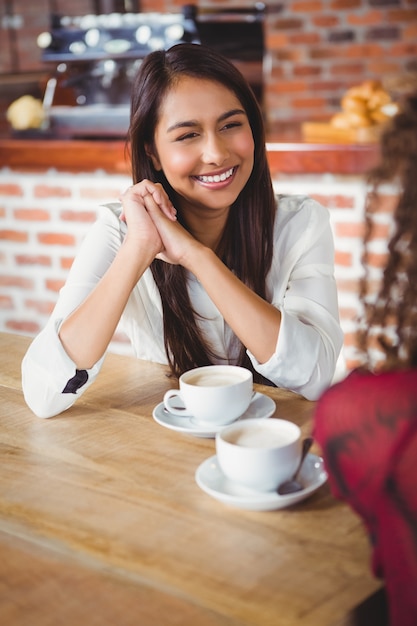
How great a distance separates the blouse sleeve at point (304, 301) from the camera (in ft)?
4.83

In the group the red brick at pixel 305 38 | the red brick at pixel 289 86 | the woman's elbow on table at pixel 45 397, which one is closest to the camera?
the woman's elbow on table at pixel 45 397

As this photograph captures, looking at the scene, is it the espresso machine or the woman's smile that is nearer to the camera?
the woman's smile

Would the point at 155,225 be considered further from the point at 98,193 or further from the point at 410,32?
the point at 410,32

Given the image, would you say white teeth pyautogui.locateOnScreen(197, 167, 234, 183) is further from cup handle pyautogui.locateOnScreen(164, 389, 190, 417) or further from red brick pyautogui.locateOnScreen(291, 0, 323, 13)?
red brick pyautogui.locateOnScreen(291, 0, 323, 13)

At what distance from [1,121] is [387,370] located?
380cm

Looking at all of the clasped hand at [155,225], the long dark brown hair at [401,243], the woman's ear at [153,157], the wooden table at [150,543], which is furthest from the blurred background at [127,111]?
the long dark brown hair at [401,243]

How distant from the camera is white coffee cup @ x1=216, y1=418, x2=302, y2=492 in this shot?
98 cm

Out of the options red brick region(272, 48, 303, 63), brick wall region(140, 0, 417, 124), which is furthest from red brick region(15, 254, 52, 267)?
red brick region(272, 48, 303, 63)

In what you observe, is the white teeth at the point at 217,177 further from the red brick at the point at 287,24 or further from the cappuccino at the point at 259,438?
the red brick at the point at 287,24

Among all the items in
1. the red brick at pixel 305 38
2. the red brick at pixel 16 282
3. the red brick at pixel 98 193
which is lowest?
the red brick at pixel 16 282

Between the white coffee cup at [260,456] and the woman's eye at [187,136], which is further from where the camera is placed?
the woman's eye at [187,136]

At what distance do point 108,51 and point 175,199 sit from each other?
5.41ft

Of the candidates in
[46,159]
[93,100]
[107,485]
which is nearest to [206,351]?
[107,485]

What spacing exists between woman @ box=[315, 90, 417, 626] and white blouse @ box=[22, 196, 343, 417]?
23.7 inches
